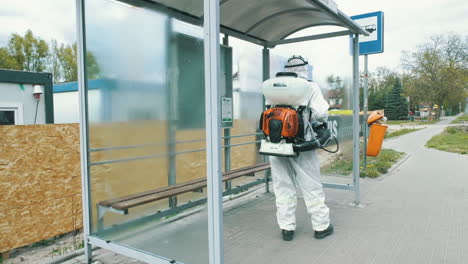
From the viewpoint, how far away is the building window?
7210mm

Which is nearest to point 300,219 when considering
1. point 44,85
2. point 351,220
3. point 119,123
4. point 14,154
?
point 351,220

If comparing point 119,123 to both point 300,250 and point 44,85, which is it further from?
point 44,85

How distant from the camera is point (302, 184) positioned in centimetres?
390

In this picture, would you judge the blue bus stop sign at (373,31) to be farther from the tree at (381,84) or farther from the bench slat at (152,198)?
the tree at (381,84)

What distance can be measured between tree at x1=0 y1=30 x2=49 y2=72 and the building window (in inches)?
1081

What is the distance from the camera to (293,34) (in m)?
5.88

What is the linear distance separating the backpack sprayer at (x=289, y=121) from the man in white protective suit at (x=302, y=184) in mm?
85

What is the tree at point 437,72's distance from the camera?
3106 centimetres

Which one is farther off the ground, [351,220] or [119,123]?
[119,123]

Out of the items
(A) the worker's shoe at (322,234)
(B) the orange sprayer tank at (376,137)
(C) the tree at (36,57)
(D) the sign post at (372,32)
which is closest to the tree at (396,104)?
(C) the tree at (36,57)

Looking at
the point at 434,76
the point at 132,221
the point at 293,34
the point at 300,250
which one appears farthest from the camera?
the point at 434,76

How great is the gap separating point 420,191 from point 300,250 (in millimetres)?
3532

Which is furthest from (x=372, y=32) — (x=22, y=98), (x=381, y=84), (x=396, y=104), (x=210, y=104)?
(x=396, y=104)

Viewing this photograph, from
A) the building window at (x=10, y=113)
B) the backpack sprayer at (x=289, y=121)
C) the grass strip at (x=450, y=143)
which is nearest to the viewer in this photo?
the backpack sprayer at (x=289, y=121)
